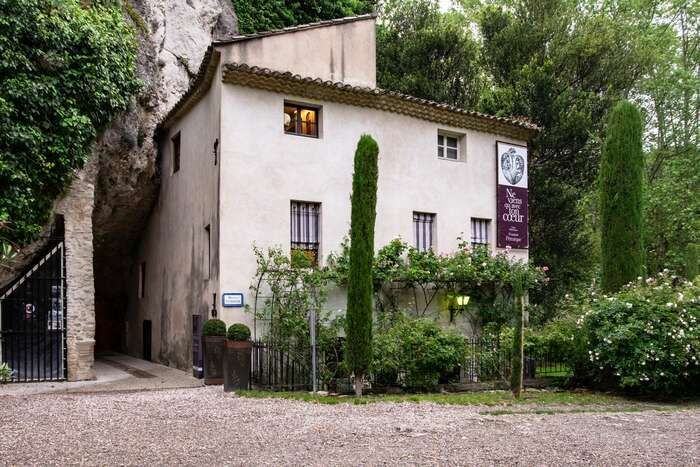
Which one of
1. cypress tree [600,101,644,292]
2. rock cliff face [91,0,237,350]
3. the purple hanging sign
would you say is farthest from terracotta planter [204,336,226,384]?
cypress tree [600,101,644,292]

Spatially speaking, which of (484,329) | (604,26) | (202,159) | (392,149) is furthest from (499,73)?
(202,159)

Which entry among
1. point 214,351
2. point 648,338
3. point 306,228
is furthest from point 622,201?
point 214,351

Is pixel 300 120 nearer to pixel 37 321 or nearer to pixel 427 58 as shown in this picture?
pixel 37 321

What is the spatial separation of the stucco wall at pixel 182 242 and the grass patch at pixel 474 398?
3.93 m

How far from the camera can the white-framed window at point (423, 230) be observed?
54.8ft

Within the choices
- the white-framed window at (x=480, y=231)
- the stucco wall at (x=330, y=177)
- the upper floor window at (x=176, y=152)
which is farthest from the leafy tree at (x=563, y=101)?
the upper floor window at (x=176, y=152)

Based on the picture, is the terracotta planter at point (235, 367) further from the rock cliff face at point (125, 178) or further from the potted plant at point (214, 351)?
the rock cliff face at point (125, 178)

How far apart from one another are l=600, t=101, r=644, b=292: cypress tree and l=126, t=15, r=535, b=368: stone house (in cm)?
323

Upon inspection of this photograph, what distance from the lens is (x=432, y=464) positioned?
6629mm

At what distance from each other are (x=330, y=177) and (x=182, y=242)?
15.3ft

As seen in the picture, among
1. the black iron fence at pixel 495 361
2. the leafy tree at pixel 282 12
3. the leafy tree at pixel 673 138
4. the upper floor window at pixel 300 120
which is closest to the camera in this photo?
the black iron fence at pixel 495 361

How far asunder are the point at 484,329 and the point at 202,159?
847cm

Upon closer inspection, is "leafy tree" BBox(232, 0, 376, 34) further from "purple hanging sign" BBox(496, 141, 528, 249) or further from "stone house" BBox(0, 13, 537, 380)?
"purple hanging sign" BBox(496, 141, 528, 249)

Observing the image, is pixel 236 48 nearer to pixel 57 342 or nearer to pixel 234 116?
pixel 234 116
